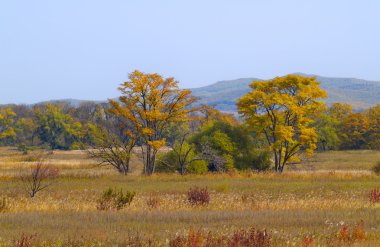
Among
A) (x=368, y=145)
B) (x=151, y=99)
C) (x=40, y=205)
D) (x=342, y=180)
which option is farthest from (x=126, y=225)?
(x=368, y=145)

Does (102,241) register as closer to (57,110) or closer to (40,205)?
(40,205)

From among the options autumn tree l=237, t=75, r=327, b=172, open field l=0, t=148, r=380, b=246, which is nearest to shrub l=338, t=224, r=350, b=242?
open field l=0, t=148, r=380, b=246

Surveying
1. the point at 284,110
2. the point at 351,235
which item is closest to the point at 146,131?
the point at 284,110

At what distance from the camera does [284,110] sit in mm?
49125

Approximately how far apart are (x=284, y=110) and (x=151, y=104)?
40.5ft

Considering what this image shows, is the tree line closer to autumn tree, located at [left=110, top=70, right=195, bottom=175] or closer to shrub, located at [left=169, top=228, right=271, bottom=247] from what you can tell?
autumn tree, located at [left=110, top=70, right=195, bottom=175]

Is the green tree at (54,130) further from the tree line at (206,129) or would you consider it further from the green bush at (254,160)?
the green bush at (254,160)

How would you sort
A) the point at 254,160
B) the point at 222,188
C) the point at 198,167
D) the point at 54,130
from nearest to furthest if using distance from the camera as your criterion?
the point at 222,188, the point at 198,167, the point at 254,160, the point at 54,130

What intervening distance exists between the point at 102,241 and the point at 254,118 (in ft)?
121

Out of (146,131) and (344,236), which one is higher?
(146,131)

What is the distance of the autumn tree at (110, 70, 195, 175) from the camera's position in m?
44.0

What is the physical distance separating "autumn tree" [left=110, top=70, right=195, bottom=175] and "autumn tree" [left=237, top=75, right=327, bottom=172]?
582 centimetres

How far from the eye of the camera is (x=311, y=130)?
47.2 m

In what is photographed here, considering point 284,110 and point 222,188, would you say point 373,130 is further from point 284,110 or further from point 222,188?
point 222,188
